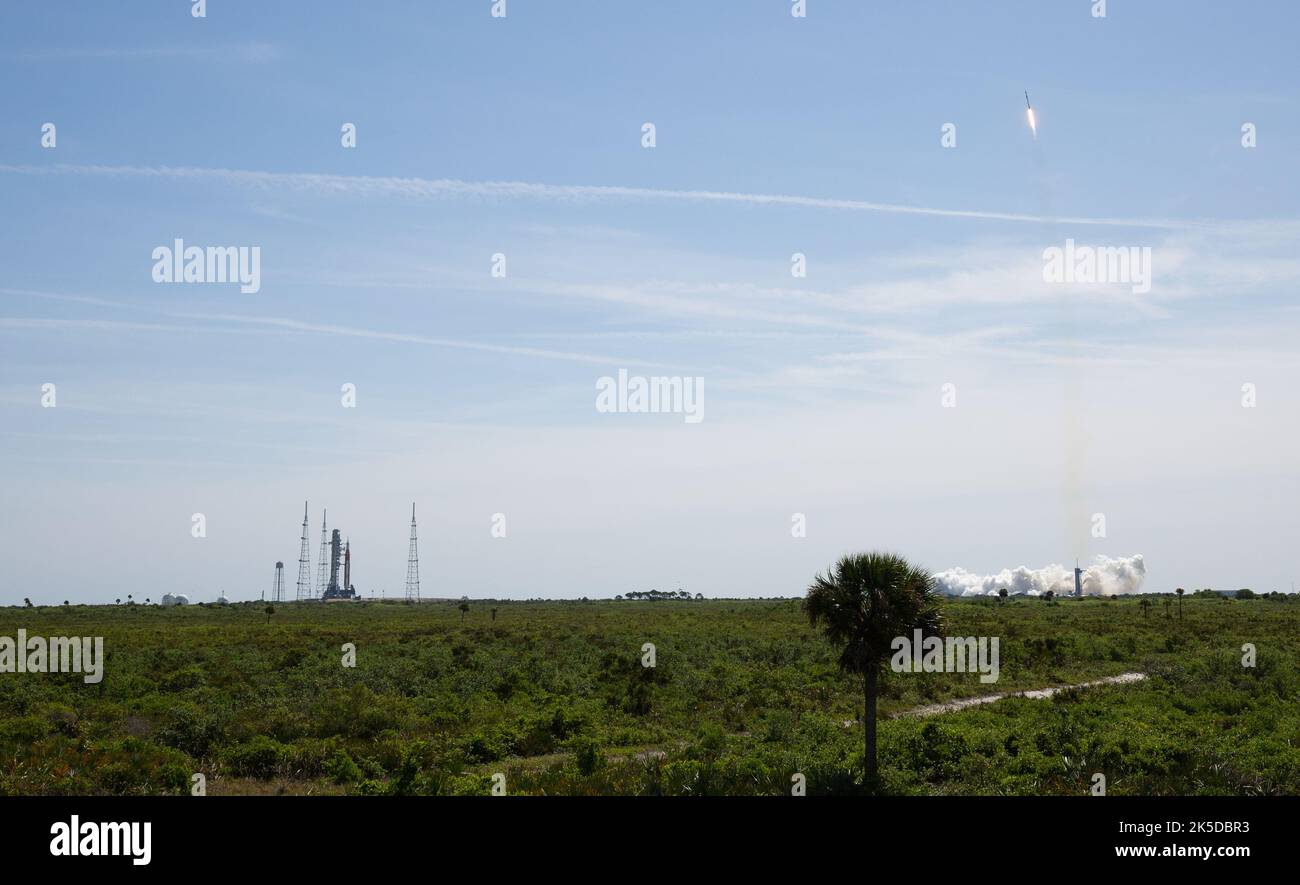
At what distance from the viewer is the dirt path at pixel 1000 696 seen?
4294 cm

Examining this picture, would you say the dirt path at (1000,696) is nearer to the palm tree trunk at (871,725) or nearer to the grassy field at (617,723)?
the grassy field at (617,723)

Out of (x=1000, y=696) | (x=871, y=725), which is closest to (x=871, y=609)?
(x=871, y=725)

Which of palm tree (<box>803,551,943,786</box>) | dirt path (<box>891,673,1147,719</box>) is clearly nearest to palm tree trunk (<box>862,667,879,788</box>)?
palm tree (<box>803,551,943,786</box>)

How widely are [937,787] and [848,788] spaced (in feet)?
9.39

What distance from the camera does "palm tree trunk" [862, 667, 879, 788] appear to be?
2745 cm

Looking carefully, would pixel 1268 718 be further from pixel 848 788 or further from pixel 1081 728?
pixel 848 788

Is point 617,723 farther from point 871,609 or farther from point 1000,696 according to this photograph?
point 1000,696

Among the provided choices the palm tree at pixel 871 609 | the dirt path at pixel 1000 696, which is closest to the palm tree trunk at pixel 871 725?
the palm tree at pixel 871 609

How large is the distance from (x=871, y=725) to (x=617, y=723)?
14.4 meters

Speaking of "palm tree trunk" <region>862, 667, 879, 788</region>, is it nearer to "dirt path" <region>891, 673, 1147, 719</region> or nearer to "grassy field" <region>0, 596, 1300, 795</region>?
"grassy field" <region>0, 596, 1300, 795</region>

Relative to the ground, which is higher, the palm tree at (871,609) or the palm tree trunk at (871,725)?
the palm tree at (871,609)

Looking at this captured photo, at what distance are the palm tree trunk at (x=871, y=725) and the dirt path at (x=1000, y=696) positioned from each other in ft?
44.1

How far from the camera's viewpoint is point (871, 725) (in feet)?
91.8
